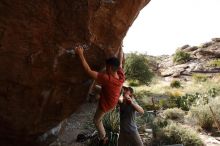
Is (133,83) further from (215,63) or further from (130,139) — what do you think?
(130,139)

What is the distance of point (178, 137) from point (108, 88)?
6824mm

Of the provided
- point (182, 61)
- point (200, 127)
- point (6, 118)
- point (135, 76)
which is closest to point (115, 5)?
point (6, 118)

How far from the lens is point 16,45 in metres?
6.07

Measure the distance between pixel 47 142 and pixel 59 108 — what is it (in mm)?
1703

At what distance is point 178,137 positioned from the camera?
12719 millimetres

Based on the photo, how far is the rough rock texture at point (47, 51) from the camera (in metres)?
5.90

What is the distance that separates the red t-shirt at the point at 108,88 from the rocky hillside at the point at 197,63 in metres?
30.3

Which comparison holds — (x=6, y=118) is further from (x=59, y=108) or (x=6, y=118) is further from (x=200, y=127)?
(x=200, y=127)

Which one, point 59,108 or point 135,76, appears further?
point 135,76

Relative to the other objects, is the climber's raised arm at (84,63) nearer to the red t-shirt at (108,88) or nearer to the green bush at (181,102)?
the red t-shirt at (108,88)

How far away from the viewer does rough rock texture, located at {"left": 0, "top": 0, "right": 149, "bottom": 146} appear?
5902mm

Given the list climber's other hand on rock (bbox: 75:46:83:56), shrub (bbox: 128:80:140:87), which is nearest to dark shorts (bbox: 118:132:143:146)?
climber's other hand on rock (bbox: 75:46:83:56)

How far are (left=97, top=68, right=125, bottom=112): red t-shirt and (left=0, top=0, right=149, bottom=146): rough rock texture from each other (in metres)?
0.52

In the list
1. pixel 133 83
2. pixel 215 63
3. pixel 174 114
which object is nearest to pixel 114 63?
pixel 174 114
